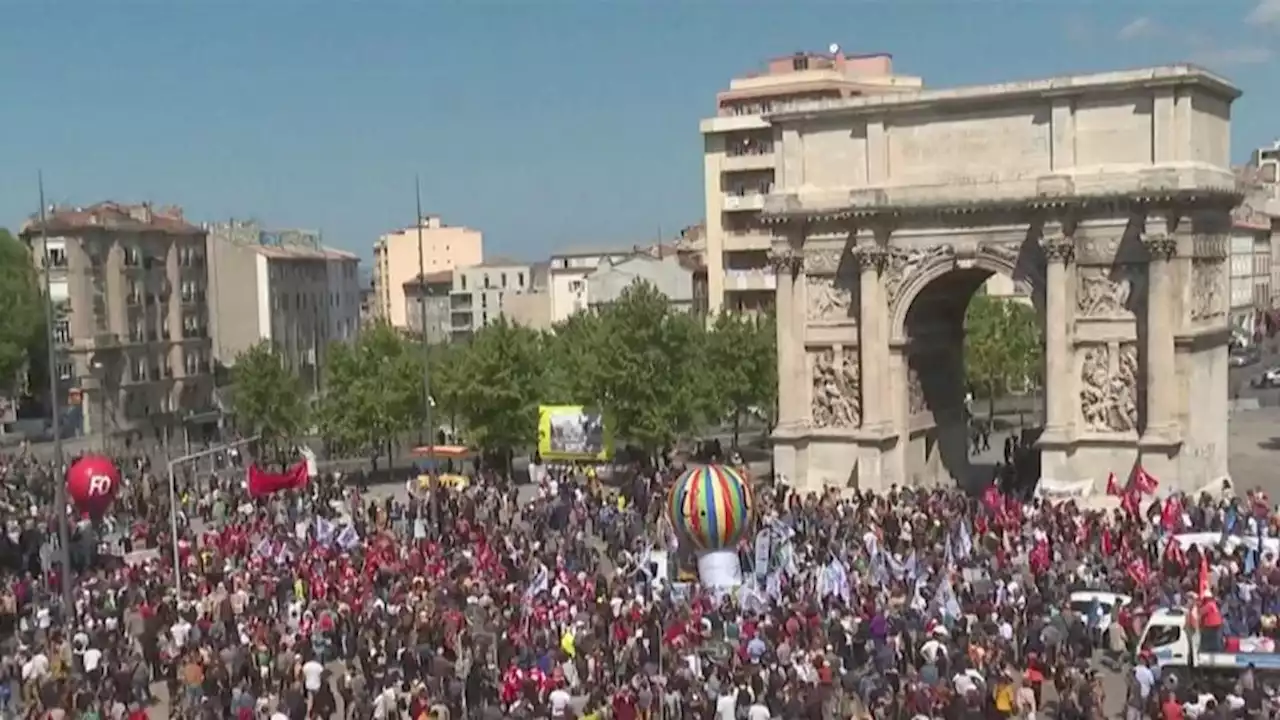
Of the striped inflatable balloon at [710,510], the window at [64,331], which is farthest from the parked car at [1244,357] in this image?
the striped inflatable balloon at [710,510]

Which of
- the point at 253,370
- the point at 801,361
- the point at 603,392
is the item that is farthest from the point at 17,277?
the point at 801,361

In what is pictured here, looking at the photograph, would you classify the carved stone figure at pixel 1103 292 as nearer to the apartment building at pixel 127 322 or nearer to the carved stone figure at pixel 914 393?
the carved stone figure at pixel 914 393

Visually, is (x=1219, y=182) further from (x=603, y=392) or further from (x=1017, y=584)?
(x=603, y=392)

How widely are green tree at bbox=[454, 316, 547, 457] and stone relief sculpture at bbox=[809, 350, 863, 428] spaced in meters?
12.3

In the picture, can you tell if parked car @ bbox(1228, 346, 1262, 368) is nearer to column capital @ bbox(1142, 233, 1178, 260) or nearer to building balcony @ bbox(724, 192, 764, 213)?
building balcony @ bbox(724, 192, 764, 213)

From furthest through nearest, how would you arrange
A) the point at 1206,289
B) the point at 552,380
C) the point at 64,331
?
1. the point at 64,331
2. the point at 552,380
3. the point at 1206,289

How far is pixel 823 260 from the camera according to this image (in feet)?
135

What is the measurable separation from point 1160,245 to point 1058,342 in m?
3.49

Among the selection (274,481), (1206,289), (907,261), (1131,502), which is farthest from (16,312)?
(1131,502)

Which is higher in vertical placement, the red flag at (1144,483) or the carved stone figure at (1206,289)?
the carved stone figure at (1206,289)

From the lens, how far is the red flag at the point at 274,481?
3953cm

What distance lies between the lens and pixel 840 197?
40.8 m

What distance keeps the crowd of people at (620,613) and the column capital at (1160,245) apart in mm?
5864

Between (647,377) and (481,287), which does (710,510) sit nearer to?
(647,377)
